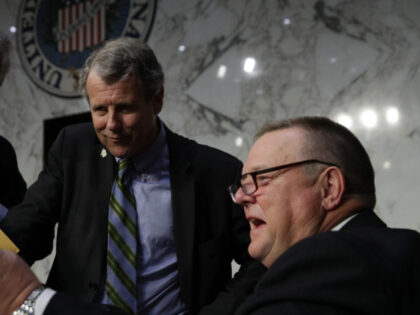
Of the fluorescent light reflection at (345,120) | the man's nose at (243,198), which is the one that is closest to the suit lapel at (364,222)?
the man's nose at (243,198)

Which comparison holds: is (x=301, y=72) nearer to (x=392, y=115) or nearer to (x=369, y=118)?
(x=369, y=118)

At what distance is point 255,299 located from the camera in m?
0.90

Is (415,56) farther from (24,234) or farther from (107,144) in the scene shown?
(24,234)

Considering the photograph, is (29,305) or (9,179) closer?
(29,305)

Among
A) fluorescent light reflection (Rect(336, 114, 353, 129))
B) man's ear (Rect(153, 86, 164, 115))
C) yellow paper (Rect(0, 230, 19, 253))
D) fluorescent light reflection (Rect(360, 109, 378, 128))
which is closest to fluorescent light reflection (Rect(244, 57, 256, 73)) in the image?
fluorescent light reflection (Rect(336, 114, 353, 129))

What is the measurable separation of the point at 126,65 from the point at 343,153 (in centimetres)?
76

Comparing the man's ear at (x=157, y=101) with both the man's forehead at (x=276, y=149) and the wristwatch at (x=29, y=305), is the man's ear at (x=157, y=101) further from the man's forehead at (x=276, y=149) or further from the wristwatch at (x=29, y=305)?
the wristwatch at (x=29, y=305)

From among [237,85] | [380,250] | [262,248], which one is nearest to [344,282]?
[380,250]

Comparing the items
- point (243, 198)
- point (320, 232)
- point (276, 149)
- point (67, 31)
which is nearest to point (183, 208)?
point (243, 198)

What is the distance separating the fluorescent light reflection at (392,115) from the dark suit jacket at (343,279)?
6.75ft

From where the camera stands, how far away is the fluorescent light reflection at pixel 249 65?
3.33 metres

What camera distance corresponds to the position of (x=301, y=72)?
3.17m

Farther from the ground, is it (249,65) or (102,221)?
(249,65)

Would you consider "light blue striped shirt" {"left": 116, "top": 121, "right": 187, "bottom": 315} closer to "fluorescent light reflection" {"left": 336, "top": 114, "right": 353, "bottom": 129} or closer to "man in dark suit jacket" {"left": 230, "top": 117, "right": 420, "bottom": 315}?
"man in dark suit jacket" {"left": 230, "top": 117, "right": 420, "bottom": 315}
